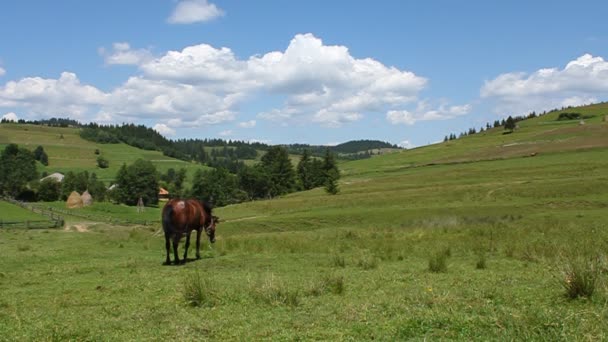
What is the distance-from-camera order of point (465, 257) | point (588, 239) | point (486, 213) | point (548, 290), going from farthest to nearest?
point (486, 213) < point (588, 239) < point (465, 257) < point (548, 290)

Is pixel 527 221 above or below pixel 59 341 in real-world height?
below

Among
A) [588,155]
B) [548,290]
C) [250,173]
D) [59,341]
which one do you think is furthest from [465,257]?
[250,173]

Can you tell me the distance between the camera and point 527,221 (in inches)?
1367

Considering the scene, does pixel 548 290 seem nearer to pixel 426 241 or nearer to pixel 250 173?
pixel 426 241

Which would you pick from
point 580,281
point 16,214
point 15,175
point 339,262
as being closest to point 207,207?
point 339,262

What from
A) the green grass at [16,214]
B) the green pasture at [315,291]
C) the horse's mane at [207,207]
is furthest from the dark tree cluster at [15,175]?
the horse's mane at [207,207]

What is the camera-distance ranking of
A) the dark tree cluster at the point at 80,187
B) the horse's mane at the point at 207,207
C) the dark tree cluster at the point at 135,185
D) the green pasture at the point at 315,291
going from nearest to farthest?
the green pasture at the point at 315,291
the horse's mane at the point at 207,207
the dark tree cluster at the point at 135,185
the dark tree cluster at the point at 80,187

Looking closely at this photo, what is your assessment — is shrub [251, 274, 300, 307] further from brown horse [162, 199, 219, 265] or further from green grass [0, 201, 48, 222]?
green grass [0, 201, 48, 222]

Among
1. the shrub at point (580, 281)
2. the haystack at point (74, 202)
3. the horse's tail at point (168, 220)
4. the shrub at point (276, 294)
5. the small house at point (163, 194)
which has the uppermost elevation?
the horse's tail at point (168, 220)

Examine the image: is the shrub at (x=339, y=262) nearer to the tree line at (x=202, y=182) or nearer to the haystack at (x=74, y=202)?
the haystack at (x=74, y=202)

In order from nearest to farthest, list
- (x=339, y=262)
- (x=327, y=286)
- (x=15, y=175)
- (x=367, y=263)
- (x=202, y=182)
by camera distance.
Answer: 1. (x=327, y=286)
2. (x=367, y=263)
3. (x=339, y=262)
4. (x=202, y=182)
5. (x=15, y=175)

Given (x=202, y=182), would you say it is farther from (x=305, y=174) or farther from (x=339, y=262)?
(x=339, y=262)

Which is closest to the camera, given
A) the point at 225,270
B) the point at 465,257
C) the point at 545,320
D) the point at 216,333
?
the point at 545,320

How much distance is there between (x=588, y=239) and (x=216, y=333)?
17.6m
